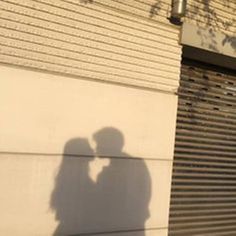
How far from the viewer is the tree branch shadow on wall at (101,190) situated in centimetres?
541

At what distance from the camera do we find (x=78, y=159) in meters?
5.49

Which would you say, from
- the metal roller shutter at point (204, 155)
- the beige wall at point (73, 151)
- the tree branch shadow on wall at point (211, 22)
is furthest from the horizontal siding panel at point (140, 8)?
the metal roller shutter at point (204, 155)

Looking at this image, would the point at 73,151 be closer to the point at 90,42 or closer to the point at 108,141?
the point at 108,141

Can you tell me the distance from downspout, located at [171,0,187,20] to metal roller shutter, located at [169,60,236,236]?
3.57 ft

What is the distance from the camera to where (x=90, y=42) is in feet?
18.5

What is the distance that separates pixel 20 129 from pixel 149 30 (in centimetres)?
194

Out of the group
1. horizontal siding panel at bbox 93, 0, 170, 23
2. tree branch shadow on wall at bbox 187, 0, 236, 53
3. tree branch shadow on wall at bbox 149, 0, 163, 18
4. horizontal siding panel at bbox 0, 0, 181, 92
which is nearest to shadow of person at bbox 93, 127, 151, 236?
horizontal siding panel at bbox 0, 0, 181, 92

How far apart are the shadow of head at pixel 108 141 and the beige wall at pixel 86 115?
0.04ft

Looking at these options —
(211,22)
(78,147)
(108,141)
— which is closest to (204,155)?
(211,22)

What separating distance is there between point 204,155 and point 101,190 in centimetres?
219

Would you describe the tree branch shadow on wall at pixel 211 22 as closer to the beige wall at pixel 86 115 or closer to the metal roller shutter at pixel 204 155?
the beige wall at pixel 86 115

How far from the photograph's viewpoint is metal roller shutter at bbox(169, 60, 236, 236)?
7129mm

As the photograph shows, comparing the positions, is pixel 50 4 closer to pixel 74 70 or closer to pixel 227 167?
pixel 74 70

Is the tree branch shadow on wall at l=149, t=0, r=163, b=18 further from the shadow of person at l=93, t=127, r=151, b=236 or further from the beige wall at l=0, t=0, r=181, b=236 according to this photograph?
the shadow of person at l=93, t=127, r=151, b=236
